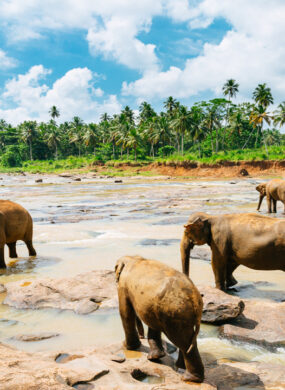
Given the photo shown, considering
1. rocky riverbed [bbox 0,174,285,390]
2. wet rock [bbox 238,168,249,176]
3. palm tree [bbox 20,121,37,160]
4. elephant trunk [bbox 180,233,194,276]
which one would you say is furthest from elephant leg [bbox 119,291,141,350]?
palm tree [bbox 20,121,37,160]

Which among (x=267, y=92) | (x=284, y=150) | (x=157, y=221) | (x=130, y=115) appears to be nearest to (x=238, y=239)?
(x=157, y=221)

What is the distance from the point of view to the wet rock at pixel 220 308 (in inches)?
171

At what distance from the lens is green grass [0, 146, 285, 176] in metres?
52.8

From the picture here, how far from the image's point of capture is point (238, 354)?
3760mm

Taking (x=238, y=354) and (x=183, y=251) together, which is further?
(x=183, y=251)

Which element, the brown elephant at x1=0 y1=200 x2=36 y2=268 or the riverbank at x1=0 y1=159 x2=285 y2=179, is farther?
the riverbank at x1=0 y1=159 x2=285 y2=179

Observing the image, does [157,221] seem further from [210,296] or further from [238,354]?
[238,354]

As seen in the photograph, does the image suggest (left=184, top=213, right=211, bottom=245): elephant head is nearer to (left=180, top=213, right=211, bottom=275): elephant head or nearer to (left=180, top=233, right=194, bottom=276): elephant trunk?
(left=180, top=213, right=211, bottom=275): elephant head

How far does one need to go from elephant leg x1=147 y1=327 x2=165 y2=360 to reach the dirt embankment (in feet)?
156

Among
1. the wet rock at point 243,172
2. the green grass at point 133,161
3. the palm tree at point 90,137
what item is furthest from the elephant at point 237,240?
the palm tree at point 90,137

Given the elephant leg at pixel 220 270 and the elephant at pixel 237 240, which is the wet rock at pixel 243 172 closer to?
the elephant at pixel 237 240

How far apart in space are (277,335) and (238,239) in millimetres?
1683

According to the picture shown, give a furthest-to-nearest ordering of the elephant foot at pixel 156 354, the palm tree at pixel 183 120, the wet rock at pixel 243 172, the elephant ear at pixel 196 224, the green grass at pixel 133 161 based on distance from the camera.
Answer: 1. the palm tree at pixel 183 120
2. the green grass at pixel 133 161
3. the wet rock at pixel 243 172
4. the elephant ear at pixel 196 224
5. the elephant foot at pixel 156 354

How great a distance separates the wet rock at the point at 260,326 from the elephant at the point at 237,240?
2.60ft
